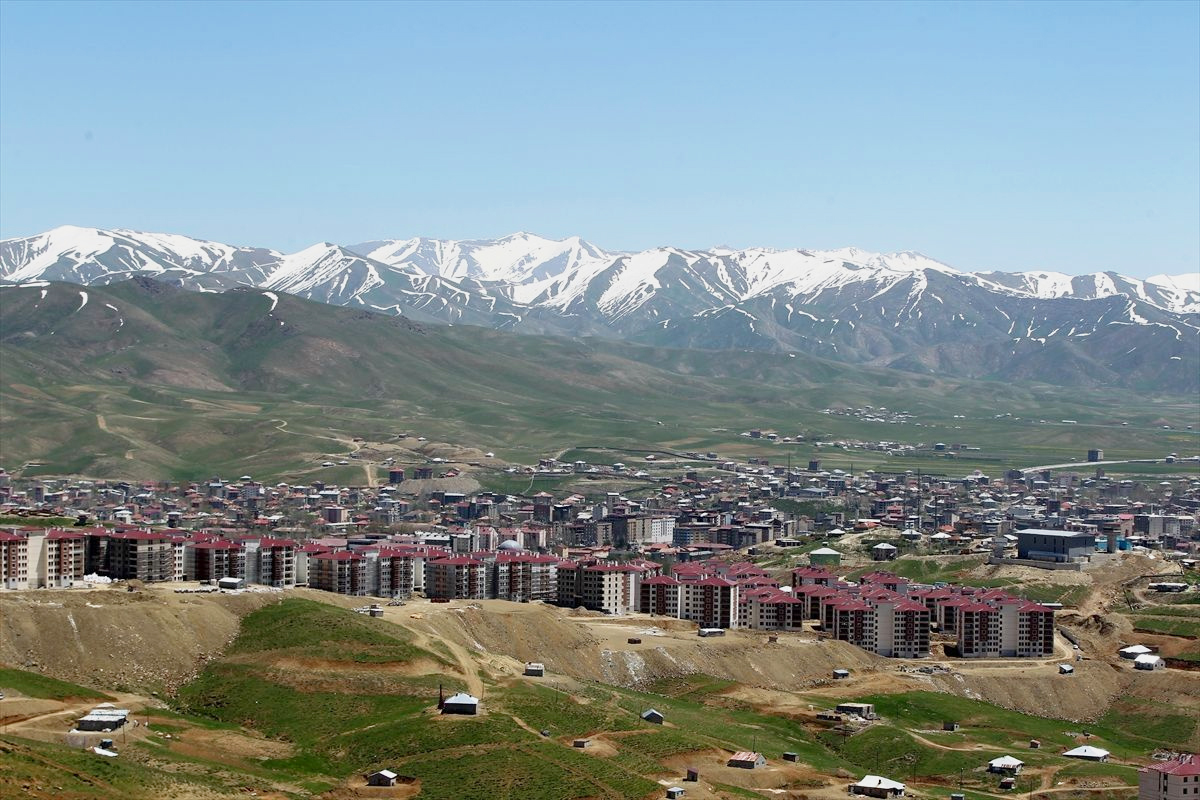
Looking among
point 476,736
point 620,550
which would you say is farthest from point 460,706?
point 620,550

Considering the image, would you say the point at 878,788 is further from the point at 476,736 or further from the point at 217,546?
the point at 217,546

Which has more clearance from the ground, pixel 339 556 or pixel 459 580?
pixel 339 556

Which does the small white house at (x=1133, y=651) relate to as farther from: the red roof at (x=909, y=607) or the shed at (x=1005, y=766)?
the shed at (x=1005, y=766)

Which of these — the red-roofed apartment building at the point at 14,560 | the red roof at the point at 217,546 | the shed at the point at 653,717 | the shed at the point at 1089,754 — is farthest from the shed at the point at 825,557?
the red-roofed apartment building at the point at 14,560

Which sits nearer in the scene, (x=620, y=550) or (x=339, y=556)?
(x=339, y=556)

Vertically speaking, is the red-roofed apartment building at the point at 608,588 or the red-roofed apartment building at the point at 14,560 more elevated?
the red-roofed apartment building at the point at 14,560

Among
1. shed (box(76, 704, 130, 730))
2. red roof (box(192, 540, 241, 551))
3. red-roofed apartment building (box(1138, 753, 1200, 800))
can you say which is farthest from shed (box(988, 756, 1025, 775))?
red roof (box(192, 540, 241, 551))
